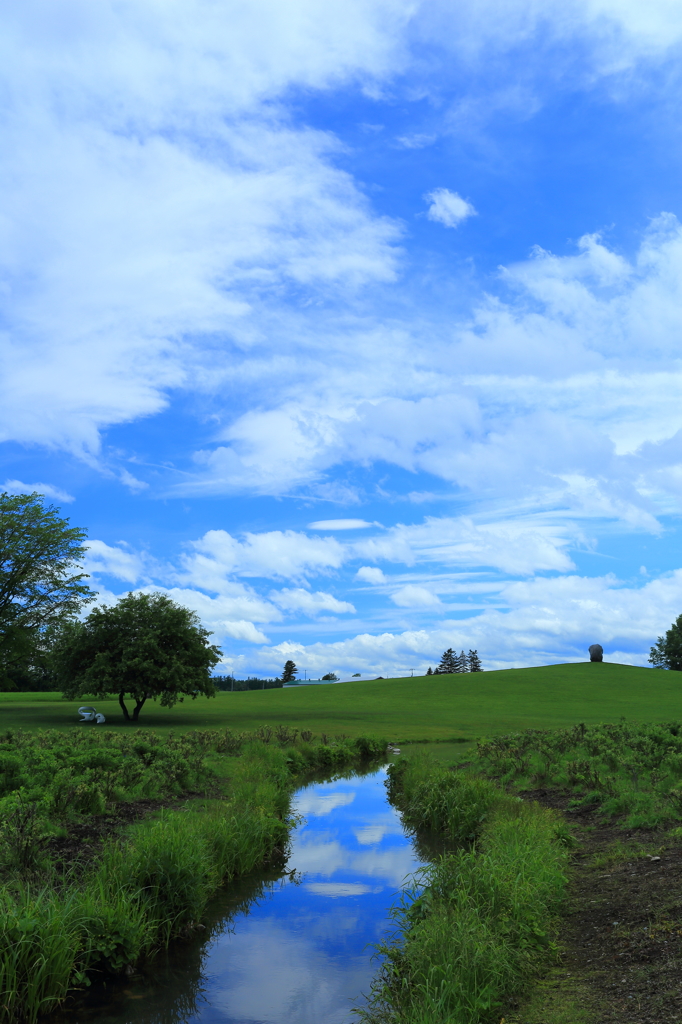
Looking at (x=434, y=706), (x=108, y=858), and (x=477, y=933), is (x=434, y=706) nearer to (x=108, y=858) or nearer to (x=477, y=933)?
(x=108, y=858)

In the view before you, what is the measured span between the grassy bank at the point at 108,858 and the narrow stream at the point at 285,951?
1.54 ft

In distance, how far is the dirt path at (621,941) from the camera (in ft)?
24.2

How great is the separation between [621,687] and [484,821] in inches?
2815

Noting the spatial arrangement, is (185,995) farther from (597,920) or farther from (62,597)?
(62,597)

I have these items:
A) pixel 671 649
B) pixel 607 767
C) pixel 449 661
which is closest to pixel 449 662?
pixel 449 661

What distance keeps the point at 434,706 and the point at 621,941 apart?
60.2 m

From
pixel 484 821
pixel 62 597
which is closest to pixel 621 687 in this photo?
pixel 62 597

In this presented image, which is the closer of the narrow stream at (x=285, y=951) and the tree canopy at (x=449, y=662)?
the narrow stream at (x=285, y=951)

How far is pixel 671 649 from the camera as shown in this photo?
12056cm

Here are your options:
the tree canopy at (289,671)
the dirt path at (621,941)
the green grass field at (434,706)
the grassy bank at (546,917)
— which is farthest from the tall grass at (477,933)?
the tree canopy at (289,671)

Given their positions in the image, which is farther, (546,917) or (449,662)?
(449,662)

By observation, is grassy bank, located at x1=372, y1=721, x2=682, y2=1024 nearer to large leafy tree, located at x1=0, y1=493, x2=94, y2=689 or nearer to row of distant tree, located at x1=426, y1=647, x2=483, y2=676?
large leafy tree, located at x1=0, y1=493, x2=94, y2=689

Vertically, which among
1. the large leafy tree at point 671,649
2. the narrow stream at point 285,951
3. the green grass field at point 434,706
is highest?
the large leafy tree at point 671,649

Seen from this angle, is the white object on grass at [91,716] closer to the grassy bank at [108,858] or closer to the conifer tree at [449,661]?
the grassy bank at [108,858]
